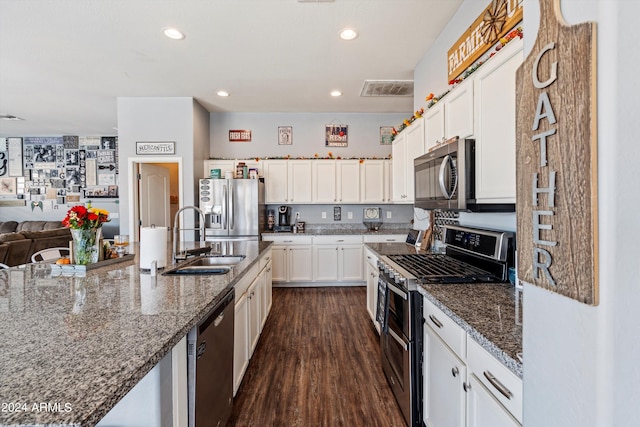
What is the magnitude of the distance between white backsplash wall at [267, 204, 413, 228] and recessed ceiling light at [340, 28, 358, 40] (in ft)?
9.47

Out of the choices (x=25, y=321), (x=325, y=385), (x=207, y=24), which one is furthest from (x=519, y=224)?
(x=207, y=24)

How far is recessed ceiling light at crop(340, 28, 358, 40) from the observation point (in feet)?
8.94

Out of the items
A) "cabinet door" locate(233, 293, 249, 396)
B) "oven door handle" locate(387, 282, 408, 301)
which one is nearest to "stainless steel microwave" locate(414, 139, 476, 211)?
"oven door handle" locate(387, 282, 408, 301)

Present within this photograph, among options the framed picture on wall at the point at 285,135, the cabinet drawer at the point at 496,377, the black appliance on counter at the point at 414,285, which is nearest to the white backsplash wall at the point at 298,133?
the framed picture on wall at the point at 285,135

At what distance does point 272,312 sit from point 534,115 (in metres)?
3.49

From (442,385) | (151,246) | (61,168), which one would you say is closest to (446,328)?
(442,385)

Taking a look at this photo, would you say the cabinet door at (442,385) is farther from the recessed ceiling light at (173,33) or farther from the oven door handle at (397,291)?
the recessed ceiling light at (173,33)

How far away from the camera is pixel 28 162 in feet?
21.3

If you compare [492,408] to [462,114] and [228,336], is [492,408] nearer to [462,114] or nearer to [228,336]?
[228,336]

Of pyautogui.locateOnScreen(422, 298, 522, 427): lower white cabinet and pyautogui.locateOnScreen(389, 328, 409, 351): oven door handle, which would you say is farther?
pyautogui.locateOnScreen(389, 328, 409, 351): oven door handle

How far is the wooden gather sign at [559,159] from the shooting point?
1.65 ft

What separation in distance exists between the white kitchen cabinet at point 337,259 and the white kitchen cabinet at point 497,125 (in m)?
3.12

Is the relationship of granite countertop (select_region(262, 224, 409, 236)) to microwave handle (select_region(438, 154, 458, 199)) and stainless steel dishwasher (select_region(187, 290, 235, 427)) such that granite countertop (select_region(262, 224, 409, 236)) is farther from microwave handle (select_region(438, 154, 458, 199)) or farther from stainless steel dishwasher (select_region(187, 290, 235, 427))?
stainless steel dishwasher (select_region(187, 290, 235, 427))

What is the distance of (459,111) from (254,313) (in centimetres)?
216
